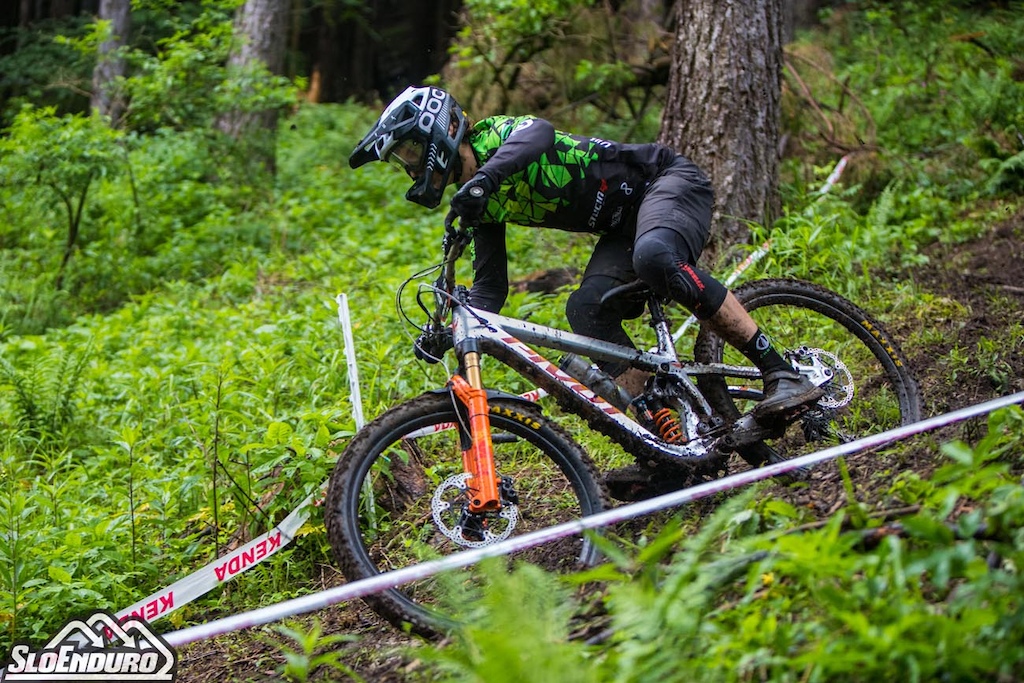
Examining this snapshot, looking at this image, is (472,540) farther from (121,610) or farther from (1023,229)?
(1023,229)

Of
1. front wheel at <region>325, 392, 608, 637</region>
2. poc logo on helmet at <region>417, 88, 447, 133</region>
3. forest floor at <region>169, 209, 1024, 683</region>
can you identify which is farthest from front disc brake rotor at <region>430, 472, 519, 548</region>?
poc logo on helmet at <region>417, 88, 447, 133</region>

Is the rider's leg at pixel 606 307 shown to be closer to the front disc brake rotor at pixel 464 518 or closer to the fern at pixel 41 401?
the front disc brake rotor at pixel 464 518

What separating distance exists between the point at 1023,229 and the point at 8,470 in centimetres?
750

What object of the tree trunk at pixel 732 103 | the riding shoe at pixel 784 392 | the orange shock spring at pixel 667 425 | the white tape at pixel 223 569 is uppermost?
the tree trunk at pixel 732 103

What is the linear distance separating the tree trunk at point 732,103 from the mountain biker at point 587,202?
8.17 feet

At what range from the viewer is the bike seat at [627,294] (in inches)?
178

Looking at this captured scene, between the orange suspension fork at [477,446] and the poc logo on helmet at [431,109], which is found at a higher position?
the poc logo on helmet at [431,109]

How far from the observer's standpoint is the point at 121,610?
178 inches

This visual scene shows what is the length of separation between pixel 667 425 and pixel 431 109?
1.82 m

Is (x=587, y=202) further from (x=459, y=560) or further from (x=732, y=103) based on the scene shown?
(x=732, y=103)

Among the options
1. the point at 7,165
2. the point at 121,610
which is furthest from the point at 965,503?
the point at 7,165

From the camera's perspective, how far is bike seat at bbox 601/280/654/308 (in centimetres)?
453

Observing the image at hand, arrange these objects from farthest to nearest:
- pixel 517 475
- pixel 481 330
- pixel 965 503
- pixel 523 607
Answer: pixel 517 475 < pixel 481 330 < pixel 965 503 < pixel 523 607

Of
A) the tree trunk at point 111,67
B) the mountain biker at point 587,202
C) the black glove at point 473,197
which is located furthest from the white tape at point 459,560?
the tree trunk at point 111,67
